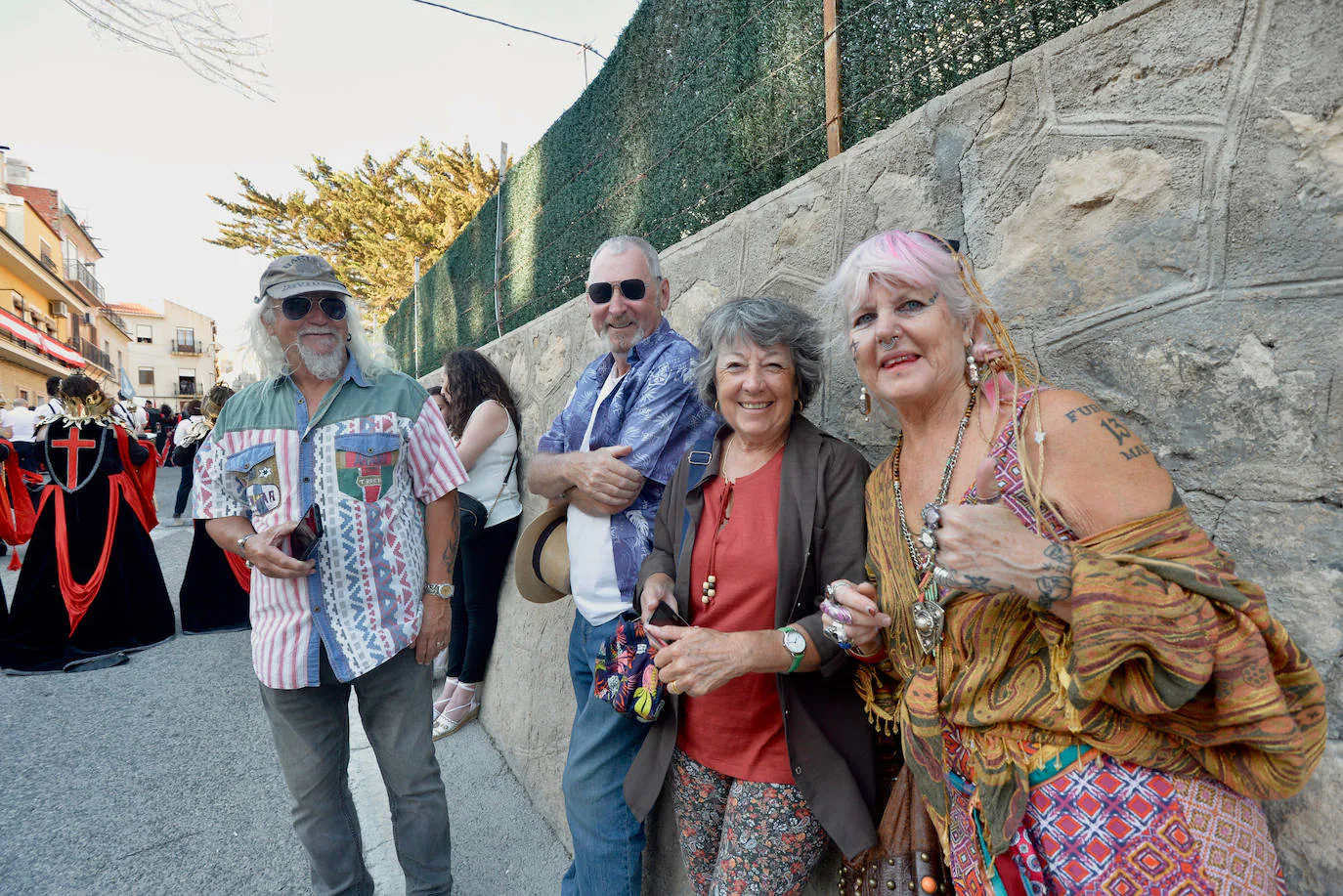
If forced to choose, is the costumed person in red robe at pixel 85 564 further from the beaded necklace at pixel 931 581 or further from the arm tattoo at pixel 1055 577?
the arm tattoo at pixel 1055 577

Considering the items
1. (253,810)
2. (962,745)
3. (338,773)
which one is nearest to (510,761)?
(253,810)

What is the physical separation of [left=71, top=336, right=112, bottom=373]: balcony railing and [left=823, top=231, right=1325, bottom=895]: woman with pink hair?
4547 centimetres

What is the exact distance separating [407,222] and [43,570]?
1111 centimetres

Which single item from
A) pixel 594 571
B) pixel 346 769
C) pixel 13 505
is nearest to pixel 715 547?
pixel 594 571

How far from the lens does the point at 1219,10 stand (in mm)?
1272

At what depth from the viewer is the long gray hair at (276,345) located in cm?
232

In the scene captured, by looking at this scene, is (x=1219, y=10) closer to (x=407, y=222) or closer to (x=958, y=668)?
(x=958, y=668)

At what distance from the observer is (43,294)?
98.2ft

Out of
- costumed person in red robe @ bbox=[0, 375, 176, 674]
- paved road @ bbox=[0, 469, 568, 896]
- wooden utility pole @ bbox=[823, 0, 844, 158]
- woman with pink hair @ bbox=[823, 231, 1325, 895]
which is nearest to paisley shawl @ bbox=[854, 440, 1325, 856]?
woman with pink hair @ bbox=[823, 231, 1325, 895]

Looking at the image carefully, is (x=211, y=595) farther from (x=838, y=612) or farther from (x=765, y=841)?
(x=838, y=612)

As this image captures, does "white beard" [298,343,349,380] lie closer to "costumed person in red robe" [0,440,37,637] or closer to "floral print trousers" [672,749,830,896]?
"floral print trousers" [672,749,830,896]

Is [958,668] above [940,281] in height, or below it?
below

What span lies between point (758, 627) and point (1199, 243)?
1.20 metres

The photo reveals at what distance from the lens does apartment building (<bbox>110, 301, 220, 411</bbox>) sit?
174 feet
